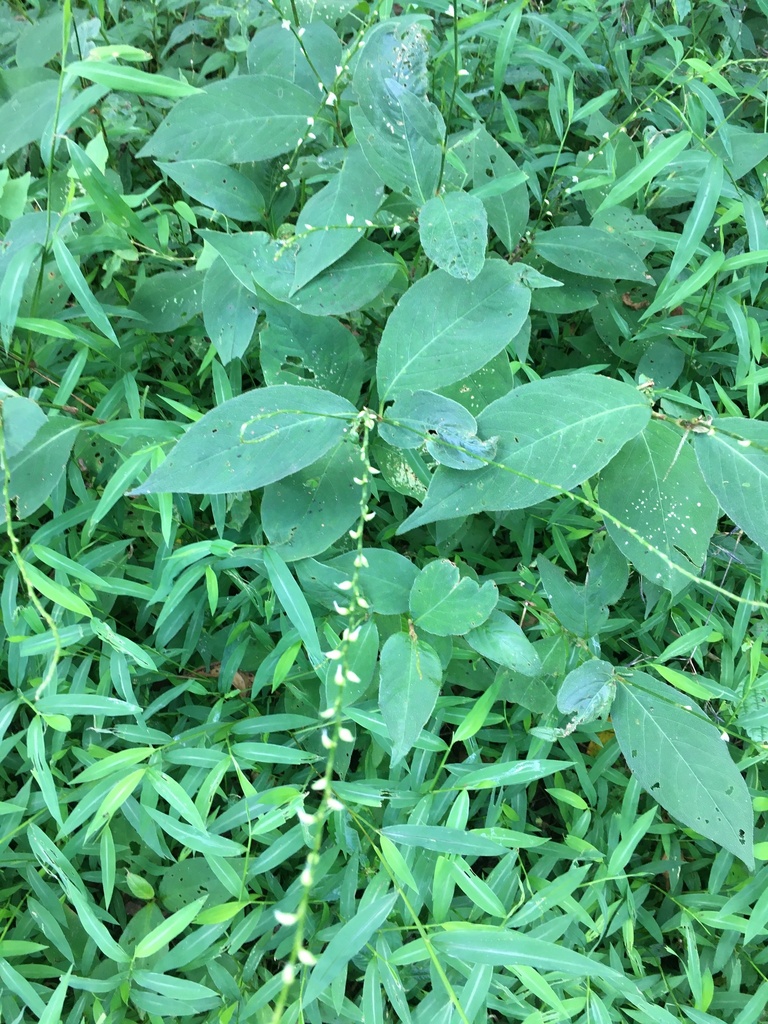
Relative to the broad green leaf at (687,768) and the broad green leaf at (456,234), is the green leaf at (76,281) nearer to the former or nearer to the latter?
the broad green leaf at (456,234)

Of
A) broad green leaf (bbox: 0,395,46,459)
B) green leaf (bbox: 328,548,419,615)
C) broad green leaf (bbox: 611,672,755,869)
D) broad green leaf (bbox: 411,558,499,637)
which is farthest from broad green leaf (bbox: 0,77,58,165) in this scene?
broad green leaf (bbox: 611,672,755,869)

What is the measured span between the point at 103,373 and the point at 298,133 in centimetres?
65

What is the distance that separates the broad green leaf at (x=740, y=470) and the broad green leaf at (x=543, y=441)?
0.13 m

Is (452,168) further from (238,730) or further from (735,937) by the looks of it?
(735,937)

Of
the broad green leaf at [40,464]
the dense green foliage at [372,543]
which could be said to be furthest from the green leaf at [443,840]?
the broad green leaf at [40,464]

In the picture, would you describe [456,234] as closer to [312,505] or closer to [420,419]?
[420,419]

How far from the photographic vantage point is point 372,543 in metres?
1.43

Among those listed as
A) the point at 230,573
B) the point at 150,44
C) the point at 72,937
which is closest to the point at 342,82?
the point at 150,44

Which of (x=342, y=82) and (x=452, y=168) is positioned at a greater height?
(x=342, y=82)

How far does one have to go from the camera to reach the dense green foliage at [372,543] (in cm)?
107

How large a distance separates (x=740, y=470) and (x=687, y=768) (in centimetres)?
53

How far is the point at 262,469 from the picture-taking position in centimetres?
102

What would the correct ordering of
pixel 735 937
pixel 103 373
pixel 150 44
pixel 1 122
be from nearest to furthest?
pixel 1 122, pixel 735 937, pixel 103 373, pixel 150 44

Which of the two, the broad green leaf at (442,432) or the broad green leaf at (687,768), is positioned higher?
the broad green leaf at (442,432)
